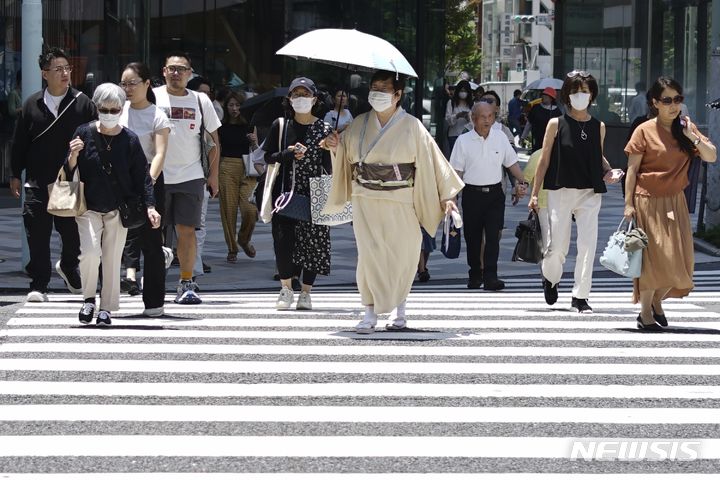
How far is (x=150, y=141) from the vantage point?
10.5 meters

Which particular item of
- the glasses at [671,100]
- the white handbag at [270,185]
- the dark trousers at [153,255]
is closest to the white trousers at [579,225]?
the glasses at [671,100]

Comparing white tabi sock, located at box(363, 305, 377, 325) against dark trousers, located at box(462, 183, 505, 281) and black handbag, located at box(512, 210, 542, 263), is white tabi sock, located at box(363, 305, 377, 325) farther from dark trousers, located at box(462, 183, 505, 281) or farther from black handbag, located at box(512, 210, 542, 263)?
dark trousers, located at box(462, 183, 505, 281)

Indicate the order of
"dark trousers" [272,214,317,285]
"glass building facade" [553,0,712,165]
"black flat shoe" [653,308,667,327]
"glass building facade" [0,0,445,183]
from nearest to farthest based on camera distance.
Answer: "black flat shoe" [653,308,667,327] < "dark trousers" [272,214,317,285] < "glass building facade" [0,0,445,183] < "glass building facade" [553,0,712,165]

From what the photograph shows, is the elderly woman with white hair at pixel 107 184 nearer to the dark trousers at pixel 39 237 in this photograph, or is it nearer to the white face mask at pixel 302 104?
the white face mask at pixel 302 104

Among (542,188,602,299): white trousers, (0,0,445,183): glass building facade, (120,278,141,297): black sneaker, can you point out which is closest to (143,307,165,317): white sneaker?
(120,278,141,297): black sneaker

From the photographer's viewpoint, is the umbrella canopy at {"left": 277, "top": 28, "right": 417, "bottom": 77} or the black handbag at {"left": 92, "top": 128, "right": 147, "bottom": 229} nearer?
the umbrella canopy at {"left": 277, "top": 28, "right": 417, "bottom": 77}

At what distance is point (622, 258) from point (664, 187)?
0.55 metres

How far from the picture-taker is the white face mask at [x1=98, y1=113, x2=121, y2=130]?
9367mm

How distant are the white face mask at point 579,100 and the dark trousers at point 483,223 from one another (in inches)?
114

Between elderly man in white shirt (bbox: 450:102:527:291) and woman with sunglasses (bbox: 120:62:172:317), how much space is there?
370 cm

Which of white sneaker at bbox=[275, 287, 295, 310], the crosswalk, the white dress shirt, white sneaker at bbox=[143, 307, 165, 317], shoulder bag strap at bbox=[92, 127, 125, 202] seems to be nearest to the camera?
the crosswalk

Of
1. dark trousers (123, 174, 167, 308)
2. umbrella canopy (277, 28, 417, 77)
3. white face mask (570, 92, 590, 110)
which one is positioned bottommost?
dark trousers (123, 174, 167, 308)

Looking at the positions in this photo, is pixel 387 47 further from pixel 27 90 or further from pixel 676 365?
pixel 27 90

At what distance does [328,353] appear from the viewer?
344 inches
